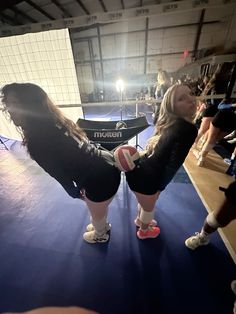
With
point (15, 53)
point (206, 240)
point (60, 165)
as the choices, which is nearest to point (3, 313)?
point (60, 165)

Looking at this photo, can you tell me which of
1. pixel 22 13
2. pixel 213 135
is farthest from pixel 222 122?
pixel 22 13

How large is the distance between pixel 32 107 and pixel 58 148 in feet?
0.85

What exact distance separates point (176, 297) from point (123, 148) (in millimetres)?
1079

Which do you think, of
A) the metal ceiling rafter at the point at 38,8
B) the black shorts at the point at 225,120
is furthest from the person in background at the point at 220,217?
the metal ceiling rafter at the point at 38,8

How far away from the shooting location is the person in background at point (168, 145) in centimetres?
101

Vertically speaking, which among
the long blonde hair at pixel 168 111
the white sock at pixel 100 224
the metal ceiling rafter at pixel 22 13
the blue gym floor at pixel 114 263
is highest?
the metal ceiling rafter at pixel 22 13

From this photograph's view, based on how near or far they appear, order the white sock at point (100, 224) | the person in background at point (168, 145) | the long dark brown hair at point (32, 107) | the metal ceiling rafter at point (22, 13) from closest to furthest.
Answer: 1. the long dark brown hair at point (32, 107)
2. the person in background at point (168, 145)
3. the white sock at point (100, 224)
4. the metal ceiling rafter at point (22, 13)

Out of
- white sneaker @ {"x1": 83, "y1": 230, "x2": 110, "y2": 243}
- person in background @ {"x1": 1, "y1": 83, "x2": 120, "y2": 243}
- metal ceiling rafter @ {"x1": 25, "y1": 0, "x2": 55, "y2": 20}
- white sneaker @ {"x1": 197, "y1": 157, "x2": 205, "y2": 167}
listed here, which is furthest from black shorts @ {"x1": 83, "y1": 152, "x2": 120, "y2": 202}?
metal ceiling rafter @ {"x1": 25, "y1": 0, "x2": 55, "y2": 20}

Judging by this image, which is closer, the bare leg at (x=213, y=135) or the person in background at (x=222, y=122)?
the person in background at (x=222, y=122)

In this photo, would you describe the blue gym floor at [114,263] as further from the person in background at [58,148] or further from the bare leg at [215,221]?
the person in background at [58,148]

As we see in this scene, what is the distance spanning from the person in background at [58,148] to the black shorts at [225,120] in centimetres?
185

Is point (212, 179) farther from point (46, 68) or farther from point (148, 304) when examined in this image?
point (46, 68)

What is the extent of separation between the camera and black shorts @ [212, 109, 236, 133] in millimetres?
2255

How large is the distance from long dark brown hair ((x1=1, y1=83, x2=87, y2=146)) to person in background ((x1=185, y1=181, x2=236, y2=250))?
44.4 inches
